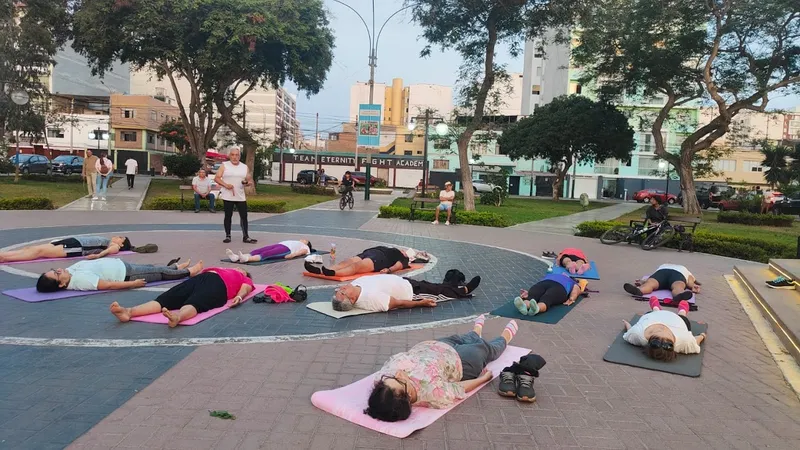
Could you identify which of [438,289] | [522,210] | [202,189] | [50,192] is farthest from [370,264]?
[50,192]

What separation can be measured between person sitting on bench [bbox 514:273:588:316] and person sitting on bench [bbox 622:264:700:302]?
93cm

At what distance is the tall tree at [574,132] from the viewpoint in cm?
3738

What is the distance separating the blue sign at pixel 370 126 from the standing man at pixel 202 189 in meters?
7.60

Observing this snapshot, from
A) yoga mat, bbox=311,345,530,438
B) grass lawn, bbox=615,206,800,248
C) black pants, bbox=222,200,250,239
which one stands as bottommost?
yoga mat, bbox=311,345,530,438

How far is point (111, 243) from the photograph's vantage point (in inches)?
360

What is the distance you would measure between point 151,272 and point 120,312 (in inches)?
75.8

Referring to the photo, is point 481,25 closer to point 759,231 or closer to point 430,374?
point 759,231

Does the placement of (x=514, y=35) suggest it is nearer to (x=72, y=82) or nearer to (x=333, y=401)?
(x=333, y=401)

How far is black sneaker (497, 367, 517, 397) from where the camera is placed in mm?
4039

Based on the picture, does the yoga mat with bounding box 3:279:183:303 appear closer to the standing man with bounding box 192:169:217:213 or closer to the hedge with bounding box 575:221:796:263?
the standing man with bounding box 192:169:217:213

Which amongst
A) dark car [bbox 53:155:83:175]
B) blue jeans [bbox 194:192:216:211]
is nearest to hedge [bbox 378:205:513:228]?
blue jeans [bbox 194:192:216:211]

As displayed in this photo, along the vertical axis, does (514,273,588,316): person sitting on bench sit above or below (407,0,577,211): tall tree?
below

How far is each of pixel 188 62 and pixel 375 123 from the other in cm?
1024

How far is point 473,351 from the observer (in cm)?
434
